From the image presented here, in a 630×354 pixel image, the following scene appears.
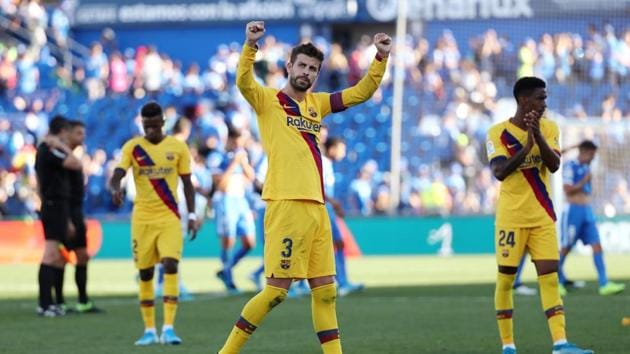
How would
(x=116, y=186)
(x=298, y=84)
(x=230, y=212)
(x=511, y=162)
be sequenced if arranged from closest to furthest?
(x=298, y=84) → (x=511, y=162) → (x=116, y=186) → (x=230, y=212)

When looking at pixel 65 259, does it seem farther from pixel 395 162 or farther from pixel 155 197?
pixel 395 162

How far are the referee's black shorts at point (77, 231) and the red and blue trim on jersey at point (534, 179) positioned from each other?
24.3 ft

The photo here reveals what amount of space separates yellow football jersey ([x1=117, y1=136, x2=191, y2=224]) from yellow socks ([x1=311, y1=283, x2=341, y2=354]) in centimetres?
376

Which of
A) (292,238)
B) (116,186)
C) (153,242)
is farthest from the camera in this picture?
(153,242)

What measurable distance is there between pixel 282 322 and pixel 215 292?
543 centimetres

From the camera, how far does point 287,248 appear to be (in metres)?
9.03

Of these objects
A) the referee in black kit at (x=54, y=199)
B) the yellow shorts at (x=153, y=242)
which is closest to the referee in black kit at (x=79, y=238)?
the referee in black kit at (x=54, y=199)

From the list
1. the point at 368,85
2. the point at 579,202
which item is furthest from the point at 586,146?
the point at 368,85

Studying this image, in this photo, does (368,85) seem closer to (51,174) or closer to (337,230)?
(51,174)

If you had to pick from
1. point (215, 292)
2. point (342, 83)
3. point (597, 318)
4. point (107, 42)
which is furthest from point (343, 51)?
point (597, 318)

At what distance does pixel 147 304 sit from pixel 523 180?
13.1 ft

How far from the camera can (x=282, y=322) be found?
1413 cm

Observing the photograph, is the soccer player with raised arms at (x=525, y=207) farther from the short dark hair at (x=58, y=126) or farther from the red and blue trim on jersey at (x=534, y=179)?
the short dark hair at (x=58, y=126)

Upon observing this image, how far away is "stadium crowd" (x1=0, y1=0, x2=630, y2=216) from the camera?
32562 millimetres
